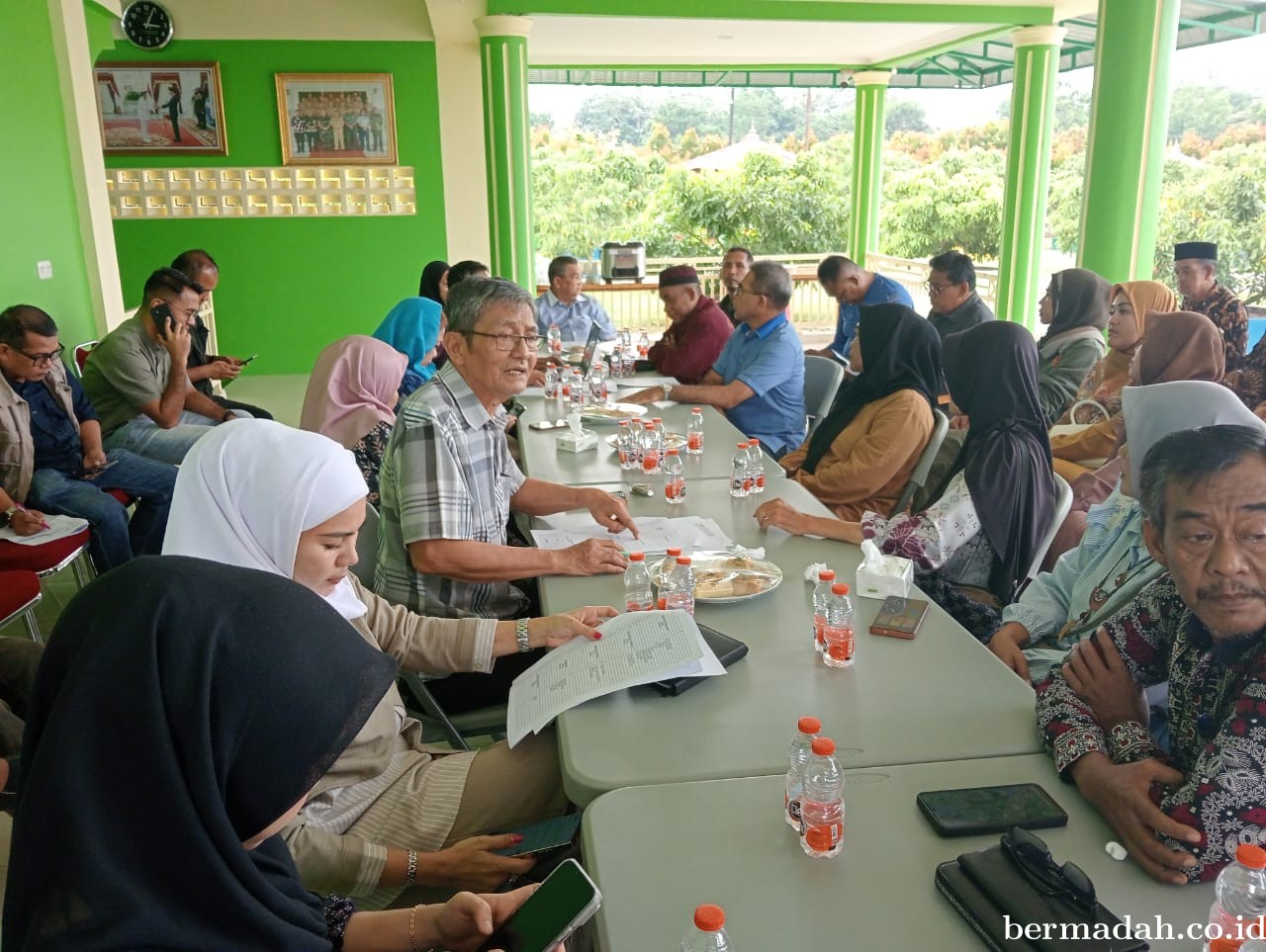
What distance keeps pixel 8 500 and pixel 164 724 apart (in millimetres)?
3092

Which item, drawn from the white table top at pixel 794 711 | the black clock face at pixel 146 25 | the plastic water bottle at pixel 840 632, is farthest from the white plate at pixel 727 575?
the black clock face at pixel 146 25

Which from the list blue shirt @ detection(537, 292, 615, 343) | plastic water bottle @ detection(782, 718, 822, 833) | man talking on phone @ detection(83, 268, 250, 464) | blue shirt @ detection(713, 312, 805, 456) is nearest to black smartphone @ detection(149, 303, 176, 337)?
man talking on phone @ detection(83, 268, 250, 464)

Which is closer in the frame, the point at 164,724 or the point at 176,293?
the point at 164,724

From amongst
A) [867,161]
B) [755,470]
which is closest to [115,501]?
[755,470]

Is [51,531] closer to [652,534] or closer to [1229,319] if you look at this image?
[652,534]

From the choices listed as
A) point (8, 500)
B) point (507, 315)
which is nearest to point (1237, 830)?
point (507, 315)

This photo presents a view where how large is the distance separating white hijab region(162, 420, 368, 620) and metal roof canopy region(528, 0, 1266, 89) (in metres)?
9.15

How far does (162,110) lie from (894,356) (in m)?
7.86

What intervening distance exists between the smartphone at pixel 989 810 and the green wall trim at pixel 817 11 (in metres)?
7.61

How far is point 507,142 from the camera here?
312 inches

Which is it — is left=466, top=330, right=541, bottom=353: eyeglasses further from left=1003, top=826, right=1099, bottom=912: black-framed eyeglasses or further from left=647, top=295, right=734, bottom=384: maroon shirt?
left=647, top=295, right=734, bottom=384: maroon shirt

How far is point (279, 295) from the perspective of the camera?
352 inches

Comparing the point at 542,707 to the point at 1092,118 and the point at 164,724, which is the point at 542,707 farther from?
the point at 1092,118

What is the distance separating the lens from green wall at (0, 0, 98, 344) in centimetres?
487
